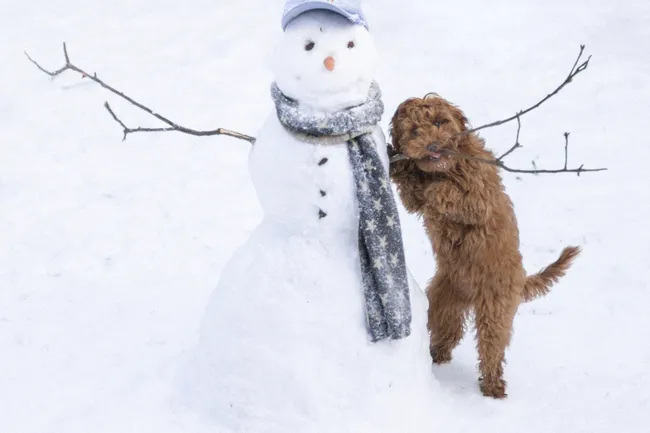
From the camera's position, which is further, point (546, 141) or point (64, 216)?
point (546, 141)

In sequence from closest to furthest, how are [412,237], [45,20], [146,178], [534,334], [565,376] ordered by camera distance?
1. [565,376]
2. [534,334]
3. [412,237]
4. [146,178]
5. [45,20]

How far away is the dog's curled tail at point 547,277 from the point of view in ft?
12.0

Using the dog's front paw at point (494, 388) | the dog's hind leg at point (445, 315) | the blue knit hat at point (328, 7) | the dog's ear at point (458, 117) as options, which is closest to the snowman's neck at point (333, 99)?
the blue knit hat at point (328, 7)

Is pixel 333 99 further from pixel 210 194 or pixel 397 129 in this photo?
pixel 210 194

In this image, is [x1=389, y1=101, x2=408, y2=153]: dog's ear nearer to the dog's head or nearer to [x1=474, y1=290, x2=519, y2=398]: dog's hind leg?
the dog's head

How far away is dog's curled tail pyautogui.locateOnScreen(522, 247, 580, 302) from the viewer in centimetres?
365

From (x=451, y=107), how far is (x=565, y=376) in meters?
1.52

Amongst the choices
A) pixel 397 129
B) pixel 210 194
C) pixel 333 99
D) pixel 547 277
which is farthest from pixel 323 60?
pixel 210 194

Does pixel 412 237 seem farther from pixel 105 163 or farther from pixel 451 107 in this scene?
pixel 105 163

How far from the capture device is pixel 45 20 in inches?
297

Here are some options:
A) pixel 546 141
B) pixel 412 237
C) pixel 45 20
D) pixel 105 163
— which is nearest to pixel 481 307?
pixel 412 237

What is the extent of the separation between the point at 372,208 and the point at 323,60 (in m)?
0.58

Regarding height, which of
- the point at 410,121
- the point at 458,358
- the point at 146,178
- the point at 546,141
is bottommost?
the point at 458,358

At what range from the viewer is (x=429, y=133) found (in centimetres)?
303
